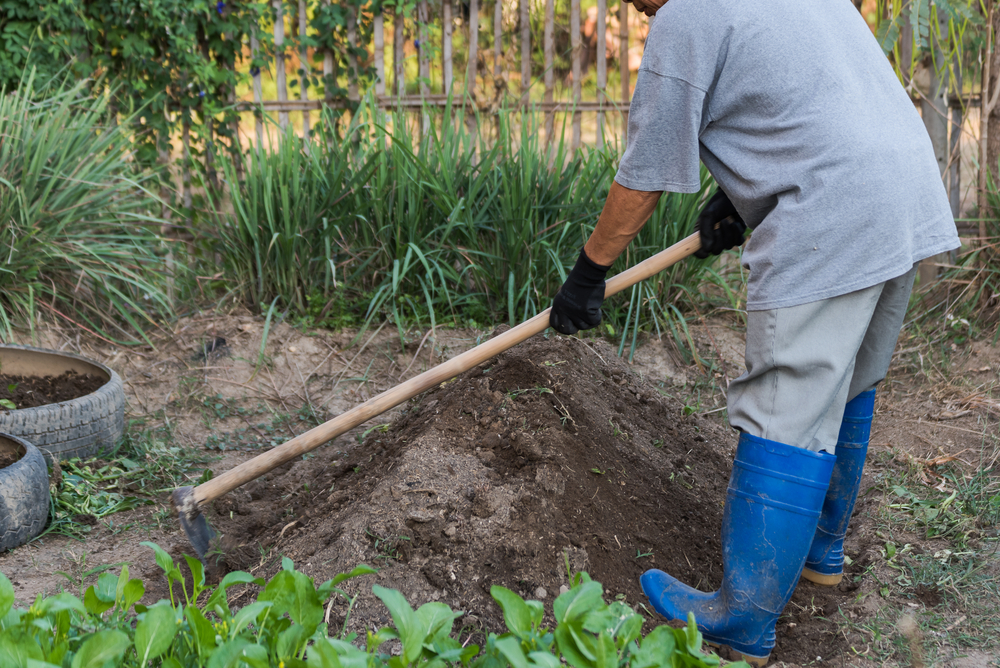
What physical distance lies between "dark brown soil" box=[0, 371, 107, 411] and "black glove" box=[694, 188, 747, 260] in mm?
2381

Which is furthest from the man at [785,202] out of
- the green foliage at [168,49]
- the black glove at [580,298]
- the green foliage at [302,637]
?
the green foliage at [168,49]

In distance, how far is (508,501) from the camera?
209 cm

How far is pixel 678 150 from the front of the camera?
1761 millimetres

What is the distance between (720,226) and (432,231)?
1.75 metres

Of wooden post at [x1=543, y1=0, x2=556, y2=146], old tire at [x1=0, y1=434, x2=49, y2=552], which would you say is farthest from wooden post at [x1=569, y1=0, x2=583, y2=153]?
old tire at [x1=0, y1=434, x2=49, y2=552]

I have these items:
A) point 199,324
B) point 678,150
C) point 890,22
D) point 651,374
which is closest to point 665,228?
point 651,374

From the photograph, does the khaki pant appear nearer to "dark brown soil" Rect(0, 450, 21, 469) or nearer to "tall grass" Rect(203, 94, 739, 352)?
"tall grass" Rect(203, 94, 739, 352)

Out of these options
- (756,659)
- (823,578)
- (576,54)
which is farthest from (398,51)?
(756,659)

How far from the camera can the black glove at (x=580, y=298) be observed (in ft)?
6.97

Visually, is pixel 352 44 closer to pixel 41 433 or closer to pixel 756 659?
pixel 41 433

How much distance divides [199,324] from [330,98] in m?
2.37

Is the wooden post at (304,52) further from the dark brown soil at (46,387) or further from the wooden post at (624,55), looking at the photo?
the dark brown soil at (46,387)

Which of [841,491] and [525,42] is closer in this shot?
[841,491]

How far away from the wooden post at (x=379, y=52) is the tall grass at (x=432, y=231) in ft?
5.51
